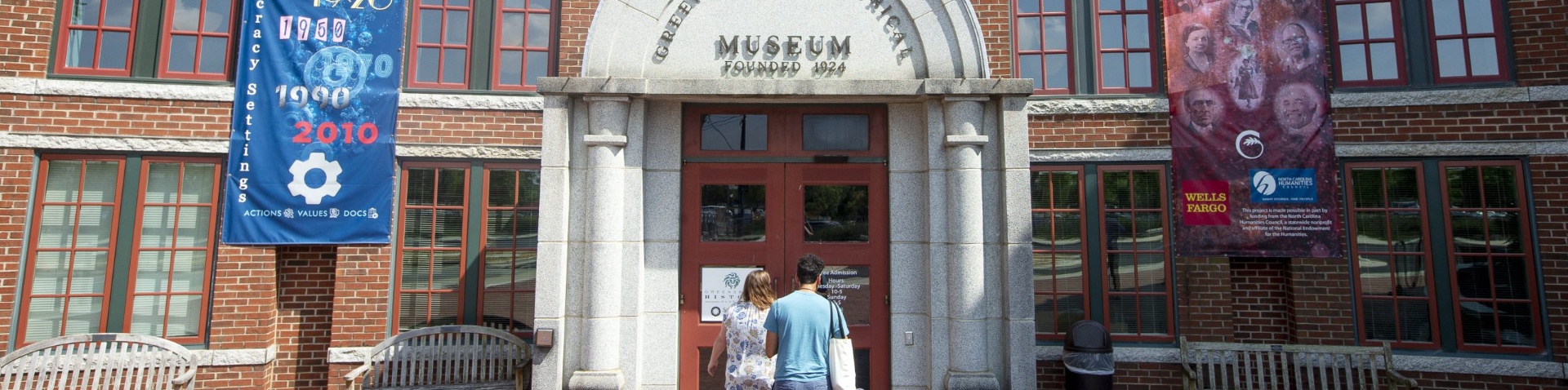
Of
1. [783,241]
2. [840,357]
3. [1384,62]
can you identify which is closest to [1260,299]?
[1384,62]

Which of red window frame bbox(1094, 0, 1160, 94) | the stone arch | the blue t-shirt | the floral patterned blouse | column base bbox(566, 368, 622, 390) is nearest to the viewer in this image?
the blue t-shirt

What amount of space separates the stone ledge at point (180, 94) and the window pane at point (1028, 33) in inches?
192

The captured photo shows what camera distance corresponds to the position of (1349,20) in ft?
22.2

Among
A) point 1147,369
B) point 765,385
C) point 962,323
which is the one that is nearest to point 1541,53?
point 1147,369

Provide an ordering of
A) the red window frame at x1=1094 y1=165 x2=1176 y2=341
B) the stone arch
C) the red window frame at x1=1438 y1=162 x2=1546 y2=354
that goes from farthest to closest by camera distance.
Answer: the red window frame at x1=1094 y1=165 x2=1176 y2=341 → the red window frame at x1=1438 y1=162 x2=1546 y2=354 → the stone arch

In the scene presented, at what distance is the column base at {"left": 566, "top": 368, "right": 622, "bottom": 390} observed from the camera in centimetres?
540

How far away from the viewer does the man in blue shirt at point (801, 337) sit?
162 inches

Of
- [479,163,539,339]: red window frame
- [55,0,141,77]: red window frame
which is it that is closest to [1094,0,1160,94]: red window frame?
[479,163,539,339]: red window frame

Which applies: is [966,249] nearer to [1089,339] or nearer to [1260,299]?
[1089,339]

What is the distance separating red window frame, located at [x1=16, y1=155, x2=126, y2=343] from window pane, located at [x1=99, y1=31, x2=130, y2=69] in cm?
91

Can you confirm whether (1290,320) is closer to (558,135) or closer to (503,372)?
(558,135)

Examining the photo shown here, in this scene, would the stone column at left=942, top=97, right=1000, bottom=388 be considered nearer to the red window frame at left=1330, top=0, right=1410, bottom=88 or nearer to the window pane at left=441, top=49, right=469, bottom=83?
the red window frame at left=1330, top=0, right=1410, bottom=88

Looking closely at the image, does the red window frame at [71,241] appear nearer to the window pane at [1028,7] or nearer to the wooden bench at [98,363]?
the wooden bench at [98,363]

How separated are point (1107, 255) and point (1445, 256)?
9.68ft
